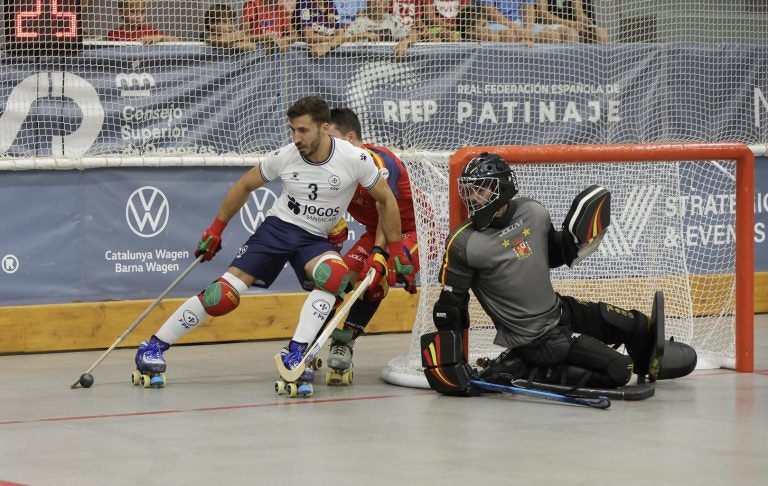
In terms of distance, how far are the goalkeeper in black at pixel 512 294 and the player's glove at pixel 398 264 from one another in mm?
365

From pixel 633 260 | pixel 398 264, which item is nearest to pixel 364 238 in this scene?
pixel 398 264

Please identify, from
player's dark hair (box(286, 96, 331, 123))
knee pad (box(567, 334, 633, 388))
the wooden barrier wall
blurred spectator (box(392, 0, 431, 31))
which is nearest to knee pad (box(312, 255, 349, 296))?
player's dark hair (box(286, 96, 331, 123))

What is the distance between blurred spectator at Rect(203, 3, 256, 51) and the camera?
30.1 ft

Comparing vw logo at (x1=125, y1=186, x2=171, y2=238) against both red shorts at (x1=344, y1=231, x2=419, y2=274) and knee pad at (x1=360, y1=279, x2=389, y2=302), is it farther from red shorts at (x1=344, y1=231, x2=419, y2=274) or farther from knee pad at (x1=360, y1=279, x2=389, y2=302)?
knee pad at (x1=360, y1=279, x2=389, y2=302)

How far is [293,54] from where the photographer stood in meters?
9.37

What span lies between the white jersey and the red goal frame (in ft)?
1.58

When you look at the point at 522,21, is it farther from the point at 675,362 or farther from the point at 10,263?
the point at 10,263

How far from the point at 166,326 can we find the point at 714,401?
2785 mm

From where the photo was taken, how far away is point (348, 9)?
9.55m

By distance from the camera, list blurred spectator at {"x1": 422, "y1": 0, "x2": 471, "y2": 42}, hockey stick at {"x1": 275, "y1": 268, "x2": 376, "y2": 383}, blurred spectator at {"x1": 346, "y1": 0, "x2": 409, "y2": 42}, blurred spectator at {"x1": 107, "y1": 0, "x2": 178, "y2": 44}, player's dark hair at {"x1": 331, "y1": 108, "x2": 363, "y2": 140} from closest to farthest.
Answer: hockey stick at {"x1": 275, "y1": 268, "x2": 376, "y2": 383}, player's dark hair at {"x1": 331, "y1": 108, "x2": 363, "y2": 140}, blurred spectator at {"x1": 107, "y1": 0, "x2": 178, "y2": 44}, blurred spectator at {"x1": 346, "y1": 0, "x2": 409, "y2": 42}, blurred spectator at {"x1": 422, "y1": 0, "x2": 471, "y2": 42}

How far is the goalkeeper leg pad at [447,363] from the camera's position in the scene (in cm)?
646

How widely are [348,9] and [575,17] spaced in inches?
72.0

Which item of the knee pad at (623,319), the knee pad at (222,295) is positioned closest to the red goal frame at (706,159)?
the knee pad at (623,319)

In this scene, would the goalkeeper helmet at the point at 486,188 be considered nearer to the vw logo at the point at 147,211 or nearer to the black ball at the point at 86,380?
the black ball at the point at 86,380
